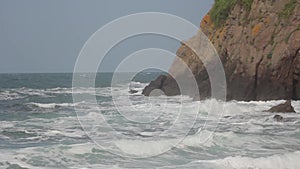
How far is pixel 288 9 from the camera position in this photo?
28.0 m

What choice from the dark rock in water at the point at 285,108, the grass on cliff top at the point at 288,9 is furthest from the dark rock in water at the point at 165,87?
the dark rock in water at the point at 285,108

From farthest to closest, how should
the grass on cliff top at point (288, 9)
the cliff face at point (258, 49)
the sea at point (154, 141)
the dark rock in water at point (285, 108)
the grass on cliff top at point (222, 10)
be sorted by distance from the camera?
the grass on cliff top at point (222, 10), the grass on cliff top at point (288, 9), the cliff face at point (258, 49), the dark rock in water at point (285, 108), the sea at point (154, 141)

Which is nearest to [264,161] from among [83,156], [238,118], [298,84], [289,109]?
[83,156]

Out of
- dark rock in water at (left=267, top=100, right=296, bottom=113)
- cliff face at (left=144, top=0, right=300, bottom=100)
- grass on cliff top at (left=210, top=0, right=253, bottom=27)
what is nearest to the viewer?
dark rock in water at (left=267, top=100, right=296, bottom=113)

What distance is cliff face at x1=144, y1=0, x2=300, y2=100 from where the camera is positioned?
25469 millimetres

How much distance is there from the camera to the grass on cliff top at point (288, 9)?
90.7 feet

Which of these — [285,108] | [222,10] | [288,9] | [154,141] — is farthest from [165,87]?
[154,141]

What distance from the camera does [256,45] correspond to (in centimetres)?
2844

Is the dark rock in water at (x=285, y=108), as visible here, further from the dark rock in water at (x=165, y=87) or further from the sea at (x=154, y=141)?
the dark rock in water at (x=165, y=87)

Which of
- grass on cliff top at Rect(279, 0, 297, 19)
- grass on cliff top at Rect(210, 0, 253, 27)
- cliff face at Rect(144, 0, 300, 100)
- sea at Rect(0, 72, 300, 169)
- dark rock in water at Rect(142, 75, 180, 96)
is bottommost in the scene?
sea at Rect(0, 72, 300, 169)

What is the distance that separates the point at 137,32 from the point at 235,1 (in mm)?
21589

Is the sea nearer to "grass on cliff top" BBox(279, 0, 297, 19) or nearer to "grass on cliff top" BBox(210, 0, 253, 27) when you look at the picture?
"grass on cliff top" BBox(279, 0, 297, 19)

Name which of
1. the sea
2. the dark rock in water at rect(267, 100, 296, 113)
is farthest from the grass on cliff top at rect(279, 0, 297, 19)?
the dark rock in water at rect(267, 100, 296, 113)

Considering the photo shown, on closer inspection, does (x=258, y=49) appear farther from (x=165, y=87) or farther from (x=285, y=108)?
(x=165, y=87)
